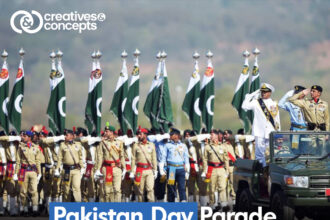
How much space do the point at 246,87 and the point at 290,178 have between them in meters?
13.0

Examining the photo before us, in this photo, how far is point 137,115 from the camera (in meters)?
30.1

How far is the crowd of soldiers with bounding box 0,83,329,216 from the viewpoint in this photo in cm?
2461

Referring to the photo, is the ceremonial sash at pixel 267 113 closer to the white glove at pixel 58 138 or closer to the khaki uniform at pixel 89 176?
the khaki uniform at pixel 89 176

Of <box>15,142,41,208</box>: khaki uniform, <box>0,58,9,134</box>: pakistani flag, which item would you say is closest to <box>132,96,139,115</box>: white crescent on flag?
<box>0,58,9,134</box>: pakistani flag

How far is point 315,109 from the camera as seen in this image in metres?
21.1

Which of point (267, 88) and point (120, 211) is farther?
point (267, 88)

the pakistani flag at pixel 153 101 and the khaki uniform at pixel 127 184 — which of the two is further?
the pakistani flag at pixel 153 101

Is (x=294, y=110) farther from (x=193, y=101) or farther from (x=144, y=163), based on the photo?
(x=193, y=101)

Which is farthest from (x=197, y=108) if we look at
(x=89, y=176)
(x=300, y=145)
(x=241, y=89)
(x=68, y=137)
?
(x=300, y=145)

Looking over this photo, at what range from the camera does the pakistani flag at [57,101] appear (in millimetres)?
30141

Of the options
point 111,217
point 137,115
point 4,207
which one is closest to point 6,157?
point 4,207

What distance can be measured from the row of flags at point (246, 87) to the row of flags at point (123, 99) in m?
0.87

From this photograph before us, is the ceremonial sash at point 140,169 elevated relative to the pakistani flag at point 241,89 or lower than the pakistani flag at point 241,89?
lower

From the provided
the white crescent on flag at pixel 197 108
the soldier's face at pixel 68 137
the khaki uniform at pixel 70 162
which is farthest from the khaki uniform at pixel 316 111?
the white crescent on flag at pixel 197 108
